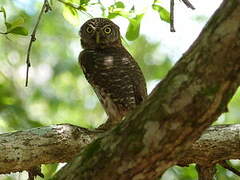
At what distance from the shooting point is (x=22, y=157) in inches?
143

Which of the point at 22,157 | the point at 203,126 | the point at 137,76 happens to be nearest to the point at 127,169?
the point at 203,126

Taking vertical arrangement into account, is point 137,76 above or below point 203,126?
below

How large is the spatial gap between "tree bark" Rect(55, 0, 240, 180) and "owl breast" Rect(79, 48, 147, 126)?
2.63m

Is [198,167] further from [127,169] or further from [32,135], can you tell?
[127,169]

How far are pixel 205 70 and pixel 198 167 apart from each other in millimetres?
1797

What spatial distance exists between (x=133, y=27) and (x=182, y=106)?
7.79 ft

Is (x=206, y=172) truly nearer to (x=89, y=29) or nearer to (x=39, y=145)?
(x=39, y=145)

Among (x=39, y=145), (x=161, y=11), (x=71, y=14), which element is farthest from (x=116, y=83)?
(x=39, y=145)

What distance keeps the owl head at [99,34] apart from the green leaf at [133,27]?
4.69ft

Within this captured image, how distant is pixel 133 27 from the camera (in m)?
4.68

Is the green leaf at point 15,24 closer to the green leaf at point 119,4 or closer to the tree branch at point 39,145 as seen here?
the tree branch at point 39,145

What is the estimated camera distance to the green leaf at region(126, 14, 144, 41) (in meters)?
4.59

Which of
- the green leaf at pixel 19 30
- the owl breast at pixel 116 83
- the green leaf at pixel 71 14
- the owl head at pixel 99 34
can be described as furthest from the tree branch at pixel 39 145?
the owl head at pixel 99 34

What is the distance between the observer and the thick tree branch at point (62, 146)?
142 inches
